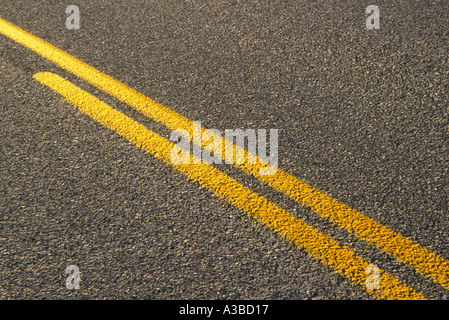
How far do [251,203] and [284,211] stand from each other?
16cm

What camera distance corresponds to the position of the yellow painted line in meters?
1.88

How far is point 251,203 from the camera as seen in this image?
2.26 m

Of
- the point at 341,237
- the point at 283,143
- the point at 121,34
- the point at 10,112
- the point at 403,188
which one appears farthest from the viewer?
the point at 121,34

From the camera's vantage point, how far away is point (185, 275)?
1950 millimetres

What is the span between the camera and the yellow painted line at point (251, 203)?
6.15 ft

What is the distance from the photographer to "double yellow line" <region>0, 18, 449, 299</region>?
6.23ft

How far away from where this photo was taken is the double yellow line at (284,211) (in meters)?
1.90

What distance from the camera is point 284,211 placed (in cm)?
220
